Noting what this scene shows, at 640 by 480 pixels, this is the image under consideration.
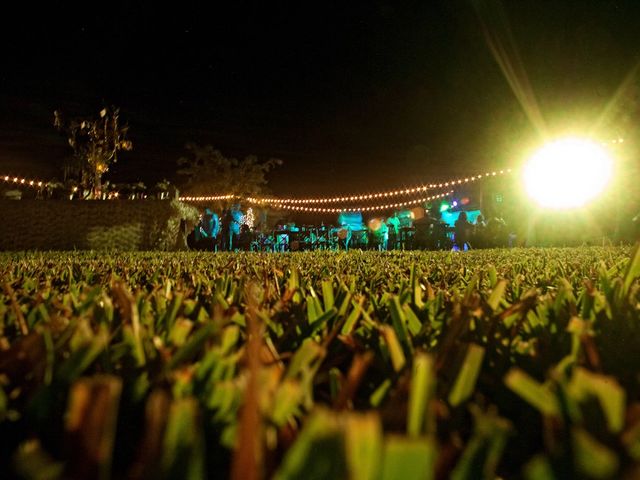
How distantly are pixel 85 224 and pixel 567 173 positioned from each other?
16.3 m

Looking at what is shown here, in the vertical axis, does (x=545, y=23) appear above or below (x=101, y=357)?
above

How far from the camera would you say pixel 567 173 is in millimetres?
16484

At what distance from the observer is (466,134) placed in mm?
22672

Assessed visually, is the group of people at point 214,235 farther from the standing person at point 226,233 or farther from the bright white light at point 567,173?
the bright white light at point 567,173

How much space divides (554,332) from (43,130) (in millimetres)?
25120

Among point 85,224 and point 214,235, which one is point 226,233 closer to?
point 214,235

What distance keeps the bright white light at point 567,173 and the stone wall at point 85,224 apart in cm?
1375

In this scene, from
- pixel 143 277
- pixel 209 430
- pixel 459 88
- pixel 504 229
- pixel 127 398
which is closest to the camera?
pixel 209 430

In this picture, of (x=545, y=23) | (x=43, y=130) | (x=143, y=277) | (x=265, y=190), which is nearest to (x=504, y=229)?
(x=545, y=23)

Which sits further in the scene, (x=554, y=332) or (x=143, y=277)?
(x=143, y=277)

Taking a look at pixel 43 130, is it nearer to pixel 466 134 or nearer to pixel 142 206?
pixel 142 206

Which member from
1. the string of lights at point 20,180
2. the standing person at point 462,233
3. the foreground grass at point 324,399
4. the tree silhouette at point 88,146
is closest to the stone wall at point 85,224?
the tree silhouette at point 88,146

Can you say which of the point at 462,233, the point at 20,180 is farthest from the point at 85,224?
the point at 462,233

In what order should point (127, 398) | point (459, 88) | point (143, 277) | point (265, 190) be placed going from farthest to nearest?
point (265, 190) → point (459, 88) → point (143, 277) → point (127, 398)
